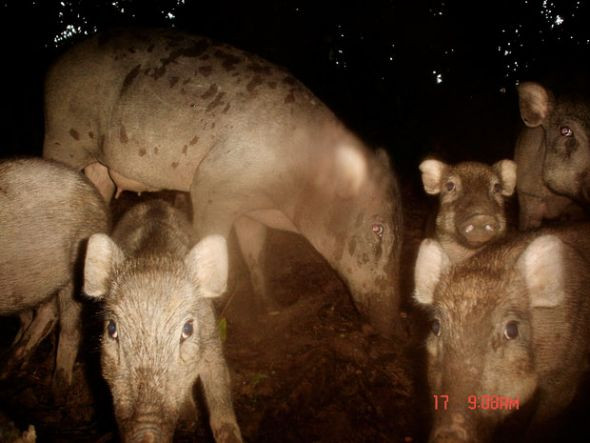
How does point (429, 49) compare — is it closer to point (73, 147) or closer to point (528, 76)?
point (528, 76)

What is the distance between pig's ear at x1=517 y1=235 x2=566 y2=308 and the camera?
333cm

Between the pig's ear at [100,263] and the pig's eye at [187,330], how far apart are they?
0.82 meters

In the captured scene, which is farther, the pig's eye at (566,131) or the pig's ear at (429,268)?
the pig's eye at (566,131)

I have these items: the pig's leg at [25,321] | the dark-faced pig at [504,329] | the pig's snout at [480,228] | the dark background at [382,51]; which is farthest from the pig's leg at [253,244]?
the dark background at [382,51]

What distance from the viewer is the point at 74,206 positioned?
5.03 meters

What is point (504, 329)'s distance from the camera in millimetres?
3152

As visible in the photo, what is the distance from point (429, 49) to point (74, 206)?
14.6 m

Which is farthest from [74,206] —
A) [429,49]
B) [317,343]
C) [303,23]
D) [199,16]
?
[429,49]

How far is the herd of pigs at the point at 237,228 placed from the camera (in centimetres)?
319

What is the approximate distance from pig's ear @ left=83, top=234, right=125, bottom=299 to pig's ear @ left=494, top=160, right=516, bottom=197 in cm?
419

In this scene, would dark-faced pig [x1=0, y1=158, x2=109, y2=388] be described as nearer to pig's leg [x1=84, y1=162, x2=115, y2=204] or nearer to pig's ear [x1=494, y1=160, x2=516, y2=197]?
pig's leg [x1=84, y1=162, x2=115, y2=204]

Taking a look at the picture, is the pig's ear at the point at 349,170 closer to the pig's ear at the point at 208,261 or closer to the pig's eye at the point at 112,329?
the pig's ear at the point at 208,261

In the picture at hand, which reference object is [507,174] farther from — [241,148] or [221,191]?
[221,191]

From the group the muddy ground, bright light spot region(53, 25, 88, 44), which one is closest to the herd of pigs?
the muddy ground
